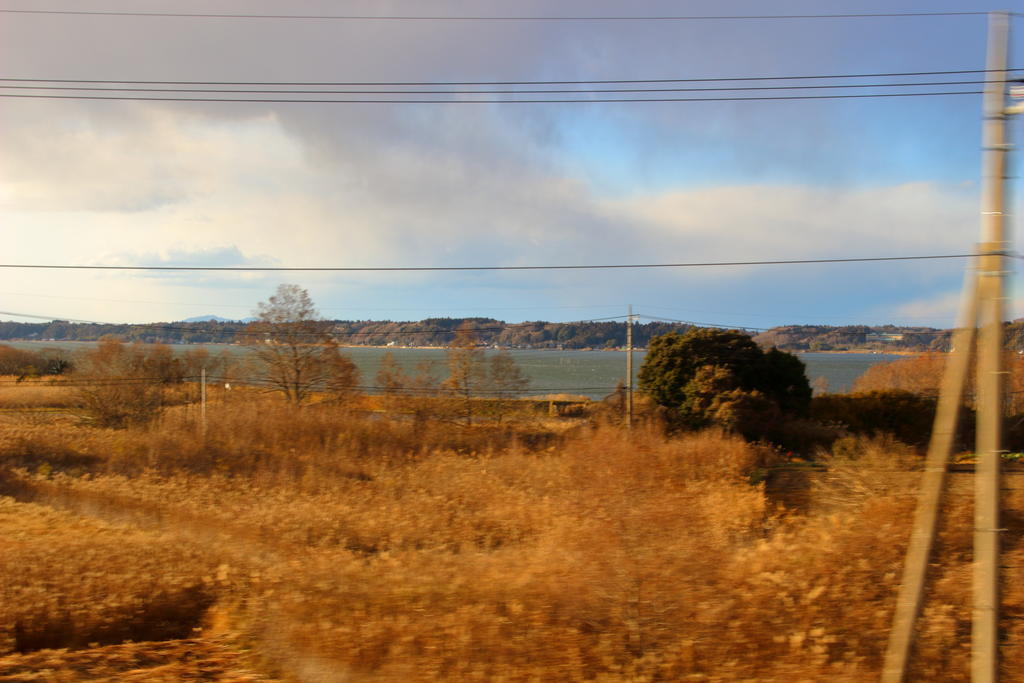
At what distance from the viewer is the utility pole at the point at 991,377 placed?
3.92 metres

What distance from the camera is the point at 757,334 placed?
2817cm

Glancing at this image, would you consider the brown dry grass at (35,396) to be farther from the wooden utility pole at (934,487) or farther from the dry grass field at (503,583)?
the wooden utility pole at (934,487)

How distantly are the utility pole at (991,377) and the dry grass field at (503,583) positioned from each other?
1.11 m

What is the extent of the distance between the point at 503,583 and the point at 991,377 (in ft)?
15.2

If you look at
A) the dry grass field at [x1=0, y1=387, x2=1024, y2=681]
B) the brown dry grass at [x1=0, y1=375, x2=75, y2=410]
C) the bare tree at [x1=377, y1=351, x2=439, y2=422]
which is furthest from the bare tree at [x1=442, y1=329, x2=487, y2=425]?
the brown dry grass at [x1=0, y1=375, x2=75, y2=410]

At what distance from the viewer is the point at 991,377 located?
3902 millimetres

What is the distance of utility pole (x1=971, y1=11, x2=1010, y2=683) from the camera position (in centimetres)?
392

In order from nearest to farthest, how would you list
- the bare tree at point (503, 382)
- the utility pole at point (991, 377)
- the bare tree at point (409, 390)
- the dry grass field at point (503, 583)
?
the utility pole at point (991, 377) → the dry grass field at point (503, 583) → the bare tree at point (409, 390) → the bare tree at point (503, 382)

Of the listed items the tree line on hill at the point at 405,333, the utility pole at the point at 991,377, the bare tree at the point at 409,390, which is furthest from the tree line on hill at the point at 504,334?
the utility pole at the point at 991,377

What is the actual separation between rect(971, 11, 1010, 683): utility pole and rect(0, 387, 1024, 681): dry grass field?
43.7 inches

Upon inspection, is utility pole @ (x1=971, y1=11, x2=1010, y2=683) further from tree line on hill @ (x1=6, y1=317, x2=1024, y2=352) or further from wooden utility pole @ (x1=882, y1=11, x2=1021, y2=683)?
tree line on hill @ (x1=6, y1=317, x2=1024, y2=352)

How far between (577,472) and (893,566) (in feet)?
15.3

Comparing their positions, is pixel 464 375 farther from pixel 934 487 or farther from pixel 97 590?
pixel 934 487

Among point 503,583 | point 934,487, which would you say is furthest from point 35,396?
point 934,487
